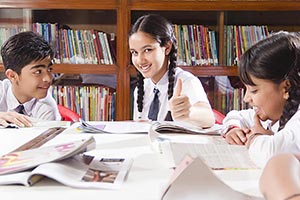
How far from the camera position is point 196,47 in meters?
2.79

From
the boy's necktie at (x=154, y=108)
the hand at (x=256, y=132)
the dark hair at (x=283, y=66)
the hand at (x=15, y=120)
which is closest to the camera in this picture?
the hand at (x=256, y=132)

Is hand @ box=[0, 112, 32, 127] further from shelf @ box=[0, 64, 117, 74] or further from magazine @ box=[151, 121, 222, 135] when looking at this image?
shelf @ box=[0, 64, 117, 74]

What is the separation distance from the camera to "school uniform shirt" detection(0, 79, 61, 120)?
213cm

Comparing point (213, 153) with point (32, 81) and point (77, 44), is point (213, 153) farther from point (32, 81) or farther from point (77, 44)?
point (77, 44)

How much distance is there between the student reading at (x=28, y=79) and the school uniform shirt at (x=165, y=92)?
0.47 m

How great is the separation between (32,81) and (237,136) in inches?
45.1

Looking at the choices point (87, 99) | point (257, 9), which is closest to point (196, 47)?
point (257, 9)

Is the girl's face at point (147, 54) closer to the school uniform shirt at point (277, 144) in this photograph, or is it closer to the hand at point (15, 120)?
the hand at point (15, 120)

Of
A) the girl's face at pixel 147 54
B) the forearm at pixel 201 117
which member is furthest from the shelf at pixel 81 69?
the forearm at pixel 201 117

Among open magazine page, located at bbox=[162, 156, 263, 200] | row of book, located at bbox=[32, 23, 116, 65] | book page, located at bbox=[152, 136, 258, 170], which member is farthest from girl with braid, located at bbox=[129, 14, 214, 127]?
open magazine page, located at bbox=[162, 156, 263, 200]

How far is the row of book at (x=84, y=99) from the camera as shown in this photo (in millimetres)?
2816

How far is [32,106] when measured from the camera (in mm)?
2188

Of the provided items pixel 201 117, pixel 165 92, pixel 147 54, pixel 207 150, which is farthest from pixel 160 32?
pixel 207 150

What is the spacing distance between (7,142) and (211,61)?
1697 millimetres
